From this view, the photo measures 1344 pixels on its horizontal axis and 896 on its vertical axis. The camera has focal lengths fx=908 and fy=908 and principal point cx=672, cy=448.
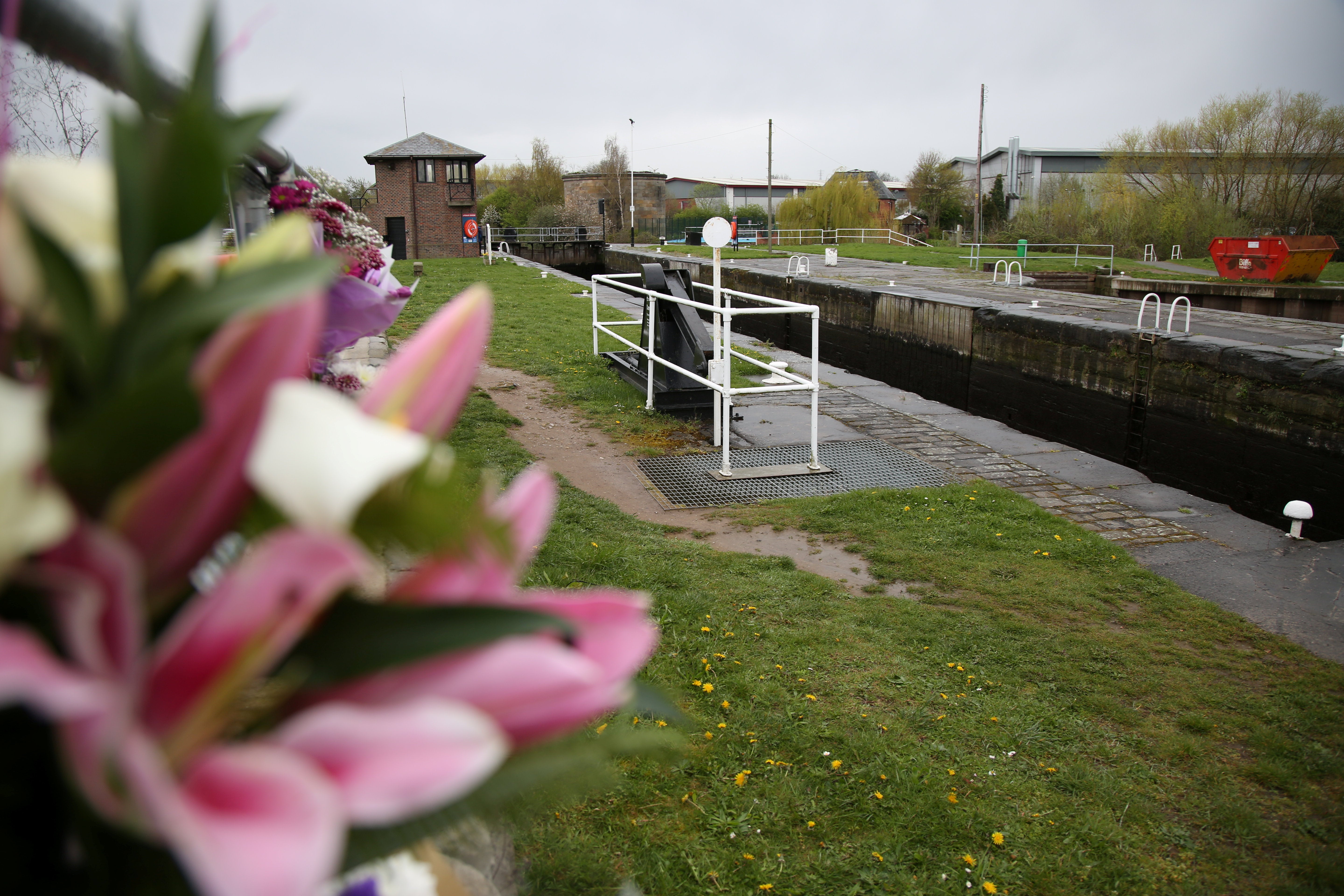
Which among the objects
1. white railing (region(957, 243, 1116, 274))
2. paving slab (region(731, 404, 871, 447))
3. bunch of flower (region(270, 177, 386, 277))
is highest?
white railing (region(957, 243, 1116, 274))

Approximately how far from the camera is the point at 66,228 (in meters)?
0.45

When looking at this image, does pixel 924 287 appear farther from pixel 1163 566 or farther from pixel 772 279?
pixel 1163 566

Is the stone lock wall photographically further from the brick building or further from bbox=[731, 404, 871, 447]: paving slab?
the brick building

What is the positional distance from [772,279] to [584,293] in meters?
4.18

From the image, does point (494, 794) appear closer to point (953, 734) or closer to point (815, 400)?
→ point (953, 734)

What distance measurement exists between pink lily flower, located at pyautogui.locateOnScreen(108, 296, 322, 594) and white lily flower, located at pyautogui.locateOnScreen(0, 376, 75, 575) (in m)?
0.04

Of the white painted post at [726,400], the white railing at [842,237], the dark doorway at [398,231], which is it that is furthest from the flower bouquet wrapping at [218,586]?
the white railing at [842,237]

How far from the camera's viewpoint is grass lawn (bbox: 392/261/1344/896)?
9.12 ft

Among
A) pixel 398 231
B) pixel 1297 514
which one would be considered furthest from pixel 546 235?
pixel 1297 514

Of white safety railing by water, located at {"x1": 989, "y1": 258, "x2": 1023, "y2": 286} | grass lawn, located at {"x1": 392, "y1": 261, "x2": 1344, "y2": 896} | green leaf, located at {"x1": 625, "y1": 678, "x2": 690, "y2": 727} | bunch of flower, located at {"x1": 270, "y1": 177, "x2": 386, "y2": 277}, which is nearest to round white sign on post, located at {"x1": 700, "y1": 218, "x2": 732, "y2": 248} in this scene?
grass lawn, located at {"x1": 392, "y1": 261, "x2": 1344, "y2": 896}

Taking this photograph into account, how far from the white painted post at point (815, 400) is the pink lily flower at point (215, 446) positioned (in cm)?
666

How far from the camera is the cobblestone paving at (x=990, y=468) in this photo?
659 centimetres

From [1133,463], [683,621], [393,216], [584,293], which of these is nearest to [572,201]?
[393,216]

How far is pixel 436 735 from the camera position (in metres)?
0.40
